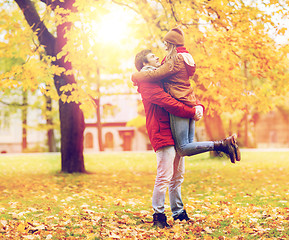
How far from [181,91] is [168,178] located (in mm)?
1053

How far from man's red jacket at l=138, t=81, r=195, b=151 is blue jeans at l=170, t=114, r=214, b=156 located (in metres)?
0.06

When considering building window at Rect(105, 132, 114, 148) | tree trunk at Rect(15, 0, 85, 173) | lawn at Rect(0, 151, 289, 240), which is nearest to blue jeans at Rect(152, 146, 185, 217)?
lawn at Rect(0, 151, 289, 240)

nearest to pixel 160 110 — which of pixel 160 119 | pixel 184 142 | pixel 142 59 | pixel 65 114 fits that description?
pixel 160 119

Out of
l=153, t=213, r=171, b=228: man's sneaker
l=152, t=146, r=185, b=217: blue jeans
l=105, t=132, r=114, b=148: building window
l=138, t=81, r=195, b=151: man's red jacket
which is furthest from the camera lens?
l=105, t=132, r=114, b=148: building window

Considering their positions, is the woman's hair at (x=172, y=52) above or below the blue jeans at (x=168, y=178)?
above

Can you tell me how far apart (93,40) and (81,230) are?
4.68 metres

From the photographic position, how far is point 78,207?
6797 mm

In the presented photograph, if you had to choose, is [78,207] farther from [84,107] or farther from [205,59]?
[205,59]

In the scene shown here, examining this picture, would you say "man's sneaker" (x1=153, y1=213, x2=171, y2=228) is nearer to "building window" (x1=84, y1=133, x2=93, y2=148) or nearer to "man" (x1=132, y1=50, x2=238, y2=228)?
"man" (x1=132, y1=50, x2=238, y2=228)

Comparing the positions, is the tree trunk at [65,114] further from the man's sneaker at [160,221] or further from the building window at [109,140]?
the building window at [109,140]

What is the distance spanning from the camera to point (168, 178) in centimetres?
481

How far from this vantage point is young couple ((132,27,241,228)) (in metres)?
4.54

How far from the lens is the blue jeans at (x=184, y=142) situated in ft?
15.1

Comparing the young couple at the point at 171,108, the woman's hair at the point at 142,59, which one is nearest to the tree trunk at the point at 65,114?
the woman's hair at the point at 142,59
